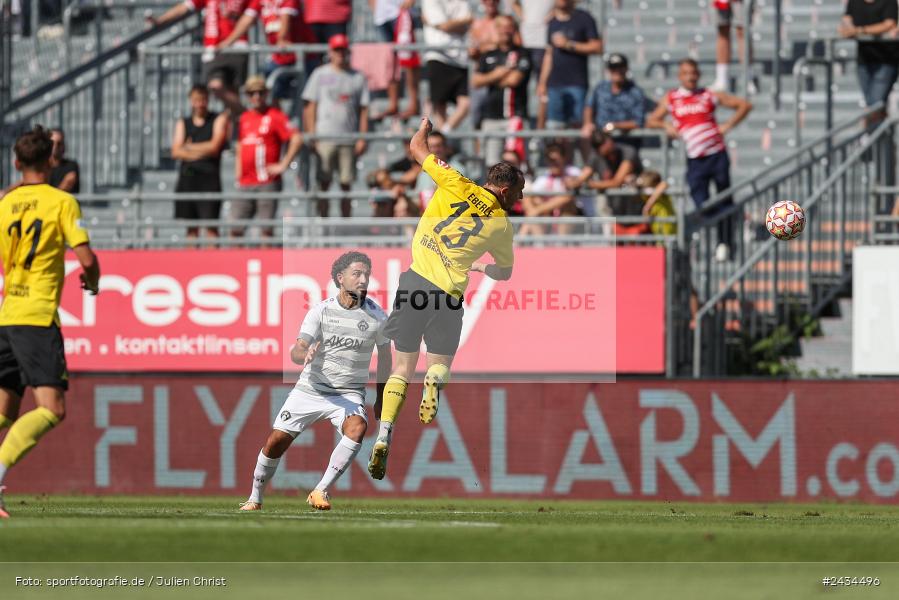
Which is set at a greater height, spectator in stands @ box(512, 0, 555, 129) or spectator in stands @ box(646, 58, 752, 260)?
spectator in stands @ box(512, 0, 555, 129)

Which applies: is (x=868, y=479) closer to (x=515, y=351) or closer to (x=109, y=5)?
(x=515, y=351)

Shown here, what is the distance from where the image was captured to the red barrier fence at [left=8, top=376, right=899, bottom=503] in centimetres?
1709

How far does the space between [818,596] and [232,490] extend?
11149mm

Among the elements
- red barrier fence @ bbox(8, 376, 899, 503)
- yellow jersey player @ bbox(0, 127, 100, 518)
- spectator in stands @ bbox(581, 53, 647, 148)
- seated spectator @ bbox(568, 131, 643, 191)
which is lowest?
red barrier fence @ bbox(8, 376, 899, 503)

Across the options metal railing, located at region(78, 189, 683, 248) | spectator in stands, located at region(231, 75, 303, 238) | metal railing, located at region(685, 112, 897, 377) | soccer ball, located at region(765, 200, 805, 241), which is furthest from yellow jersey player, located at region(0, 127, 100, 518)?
metal railing, located at region(685, 112, 897, 377)

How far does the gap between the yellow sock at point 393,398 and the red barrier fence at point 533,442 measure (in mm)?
5115

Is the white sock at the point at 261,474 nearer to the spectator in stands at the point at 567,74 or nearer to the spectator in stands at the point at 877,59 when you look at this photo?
the spectator in stands at the point at 567,74

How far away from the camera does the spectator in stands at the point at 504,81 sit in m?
19.2

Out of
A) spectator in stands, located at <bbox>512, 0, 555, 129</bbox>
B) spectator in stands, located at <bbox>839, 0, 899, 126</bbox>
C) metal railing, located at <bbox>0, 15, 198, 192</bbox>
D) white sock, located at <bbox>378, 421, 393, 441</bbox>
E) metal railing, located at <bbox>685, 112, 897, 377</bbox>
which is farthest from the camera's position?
spectator in stands, located at <bbox>512, 0, 555, 129</bbox>

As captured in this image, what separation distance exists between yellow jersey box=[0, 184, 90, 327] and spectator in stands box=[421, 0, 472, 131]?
32.6 feet

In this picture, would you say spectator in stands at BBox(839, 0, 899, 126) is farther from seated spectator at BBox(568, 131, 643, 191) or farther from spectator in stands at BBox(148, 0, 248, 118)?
spectator in stands at BBox(148, 0, 248, 118)

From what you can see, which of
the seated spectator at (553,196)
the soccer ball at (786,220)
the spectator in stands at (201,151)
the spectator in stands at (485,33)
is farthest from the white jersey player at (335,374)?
the spectator in stands at (485,33)

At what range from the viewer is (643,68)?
75.3ft

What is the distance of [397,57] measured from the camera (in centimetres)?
2047
